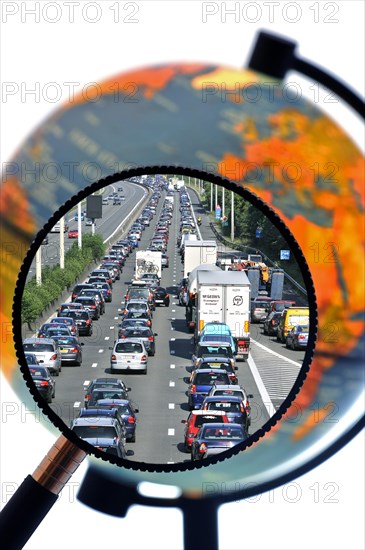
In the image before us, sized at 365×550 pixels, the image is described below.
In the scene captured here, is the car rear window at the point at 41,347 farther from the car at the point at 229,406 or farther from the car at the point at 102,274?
the car at the point at 102,274

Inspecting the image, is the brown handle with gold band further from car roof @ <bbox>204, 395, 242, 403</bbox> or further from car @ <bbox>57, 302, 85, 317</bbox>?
car @ <bbox>57, 302, 85, 317</bbox>

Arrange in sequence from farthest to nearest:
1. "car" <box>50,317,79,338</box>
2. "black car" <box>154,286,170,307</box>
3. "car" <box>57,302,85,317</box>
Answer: "black car" <box>154,286,170,307</box> < "car" <box>57,302,85,317</box> < "car" <box>50,317,79,338</box>

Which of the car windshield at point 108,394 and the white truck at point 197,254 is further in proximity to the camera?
the white truck at point 197,254

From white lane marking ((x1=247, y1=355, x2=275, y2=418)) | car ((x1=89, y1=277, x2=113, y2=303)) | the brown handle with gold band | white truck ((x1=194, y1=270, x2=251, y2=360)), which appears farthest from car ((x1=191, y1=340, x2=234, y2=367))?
the brown handle with gold band

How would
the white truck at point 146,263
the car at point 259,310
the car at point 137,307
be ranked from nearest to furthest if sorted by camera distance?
→ 1. the car at point 137,307
2. the car at point 259,310
3. the white truck at point 146,263

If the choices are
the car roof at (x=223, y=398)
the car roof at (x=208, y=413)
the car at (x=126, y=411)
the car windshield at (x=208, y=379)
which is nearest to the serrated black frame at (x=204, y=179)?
the car at (x=126, y=411)

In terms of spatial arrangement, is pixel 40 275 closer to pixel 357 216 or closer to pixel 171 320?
pixel 171 320
